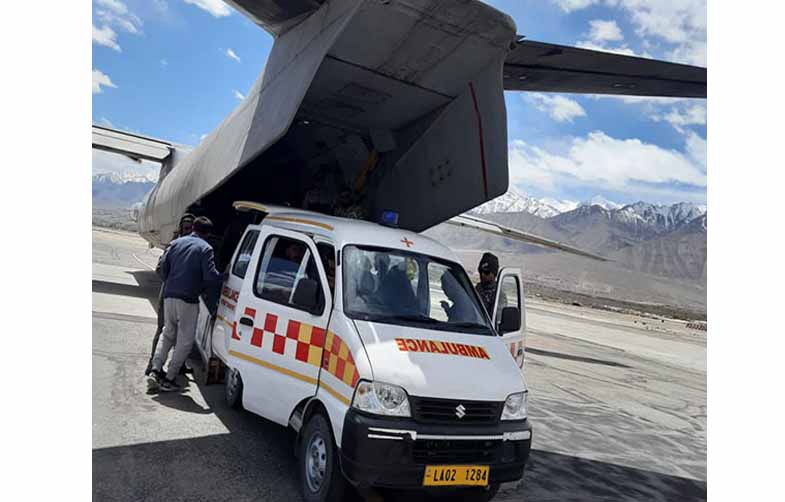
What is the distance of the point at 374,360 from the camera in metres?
3.95

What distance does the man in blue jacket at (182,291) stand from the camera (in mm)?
6406

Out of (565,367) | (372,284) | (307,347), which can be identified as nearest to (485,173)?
(372,284)

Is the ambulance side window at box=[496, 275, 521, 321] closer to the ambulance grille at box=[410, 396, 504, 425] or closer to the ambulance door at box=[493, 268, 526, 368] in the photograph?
the ambulance door at box=[493, 268, 526, 368]

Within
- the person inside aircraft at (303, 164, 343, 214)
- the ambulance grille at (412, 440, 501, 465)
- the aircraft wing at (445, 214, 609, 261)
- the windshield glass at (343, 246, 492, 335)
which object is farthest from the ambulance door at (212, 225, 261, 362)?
the aircraft wing at (445, 214, 609, 261)

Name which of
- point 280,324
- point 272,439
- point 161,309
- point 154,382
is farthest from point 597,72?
point 154,382

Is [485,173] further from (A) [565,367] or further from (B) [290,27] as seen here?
(A) [565,367]

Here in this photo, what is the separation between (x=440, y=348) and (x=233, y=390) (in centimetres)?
268

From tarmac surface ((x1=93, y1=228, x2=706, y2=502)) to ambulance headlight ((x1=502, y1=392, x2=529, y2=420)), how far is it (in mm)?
903

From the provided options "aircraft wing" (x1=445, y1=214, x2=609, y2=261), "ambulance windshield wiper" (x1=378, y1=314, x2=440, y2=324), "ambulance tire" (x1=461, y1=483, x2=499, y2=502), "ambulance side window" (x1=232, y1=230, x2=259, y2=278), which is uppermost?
"aircraft wing" (x1=445, y1=214, x2=609, y2=261)

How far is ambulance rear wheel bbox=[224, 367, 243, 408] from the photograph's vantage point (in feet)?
19.2

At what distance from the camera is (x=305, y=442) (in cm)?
431

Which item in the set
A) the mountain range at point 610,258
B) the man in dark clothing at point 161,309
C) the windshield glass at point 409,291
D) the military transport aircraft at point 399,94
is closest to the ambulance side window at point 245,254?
the man in dark clothing at point 161,309
